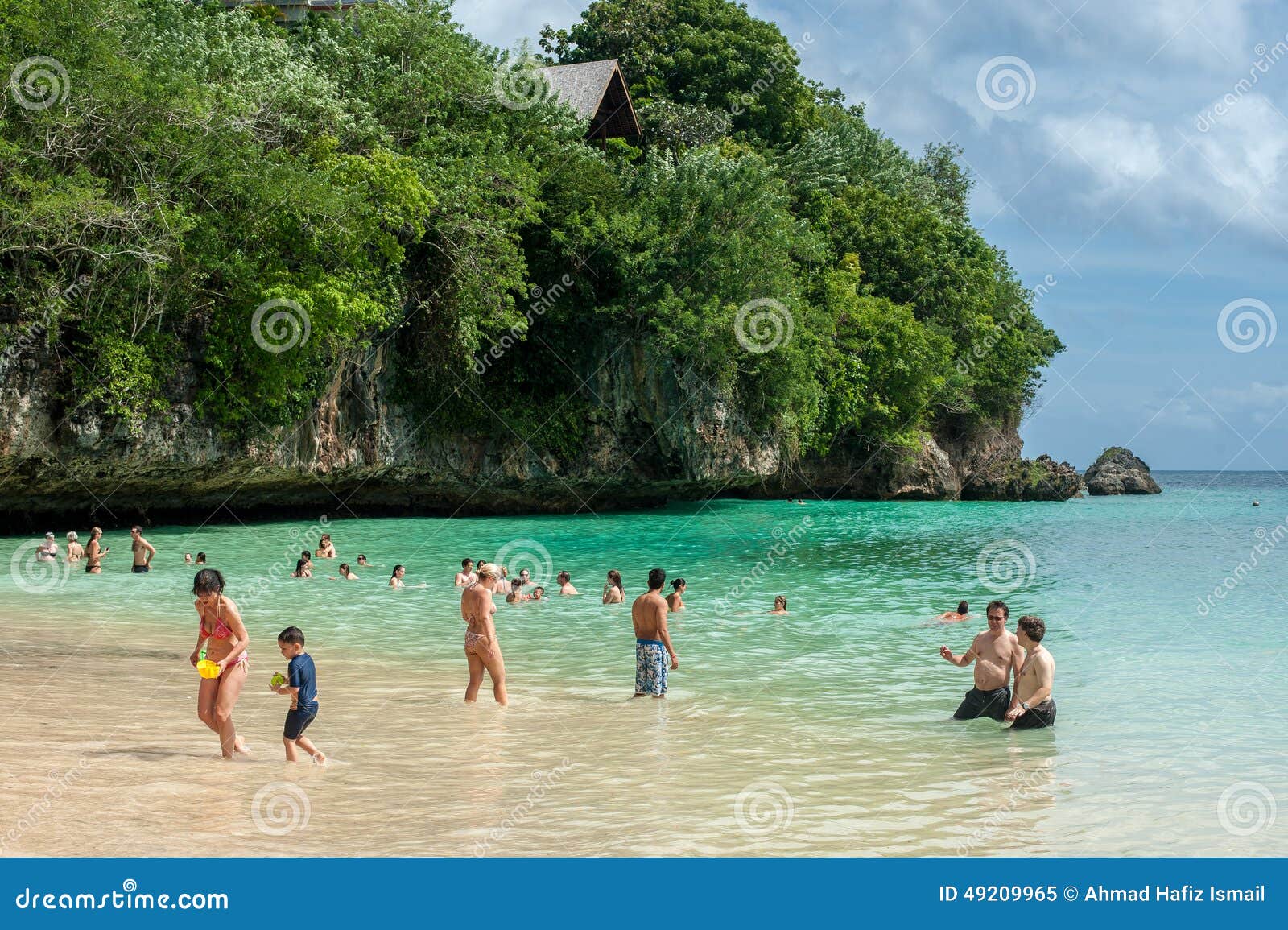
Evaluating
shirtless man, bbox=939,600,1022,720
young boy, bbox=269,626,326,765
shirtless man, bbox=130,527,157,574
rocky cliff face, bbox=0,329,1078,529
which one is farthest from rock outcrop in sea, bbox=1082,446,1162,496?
young boy, bbox=269,626,326,765

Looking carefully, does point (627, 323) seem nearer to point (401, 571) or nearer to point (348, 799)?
point (401, 571)

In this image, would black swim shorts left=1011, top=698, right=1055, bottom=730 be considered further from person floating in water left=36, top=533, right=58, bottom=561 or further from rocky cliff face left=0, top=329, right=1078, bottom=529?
rocky cliff face left=0, top=329, right=1078, bottom=529

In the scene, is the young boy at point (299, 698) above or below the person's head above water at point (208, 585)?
below

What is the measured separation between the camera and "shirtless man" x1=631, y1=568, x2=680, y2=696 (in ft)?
37.7

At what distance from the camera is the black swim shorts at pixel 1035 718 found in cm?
1080

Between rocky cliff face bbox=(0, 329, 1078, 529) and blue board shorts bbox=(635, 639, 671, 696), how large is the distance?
1879 centimetres

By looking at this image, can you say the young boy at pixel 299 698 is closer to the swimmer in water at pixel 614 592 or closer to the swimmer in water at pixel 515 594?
the swimmer in water at pixel 515 594

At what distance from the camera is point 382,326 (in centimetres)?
3022

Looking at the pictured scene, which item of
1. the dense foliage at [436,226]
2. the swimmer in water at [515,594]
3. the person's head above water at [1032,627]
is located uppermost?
the dense foliage at [436,226]

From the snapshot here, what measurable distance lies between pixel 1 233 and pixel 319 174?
279 inches

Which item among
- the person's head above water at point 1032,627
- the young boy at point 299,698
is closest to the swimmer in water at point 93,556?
the young boy at point 299,698

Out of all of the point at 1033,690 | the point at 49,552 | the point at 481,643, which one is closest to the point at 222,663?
the point at 481,643

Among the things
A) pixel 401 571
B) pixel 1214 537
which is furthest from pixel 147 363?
pixel 1214 537

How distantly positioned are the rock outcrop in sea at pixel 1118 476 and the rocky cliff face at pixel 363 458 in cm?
4493
